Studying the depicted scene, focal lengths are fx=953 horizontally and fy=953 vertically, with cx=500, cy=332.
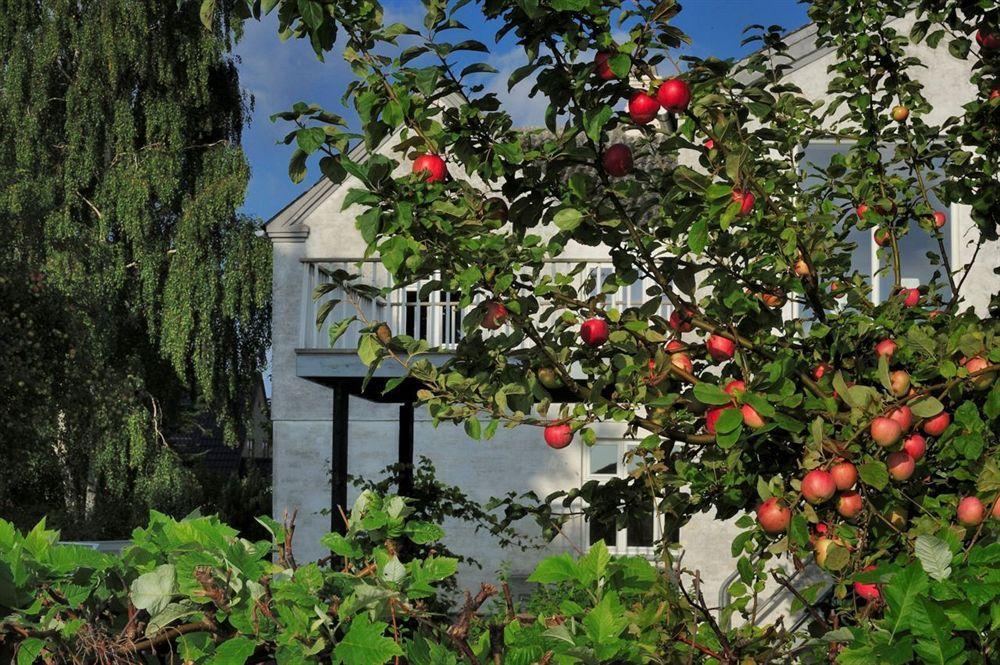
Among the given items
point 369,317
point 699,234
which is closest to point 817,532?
point 699,234

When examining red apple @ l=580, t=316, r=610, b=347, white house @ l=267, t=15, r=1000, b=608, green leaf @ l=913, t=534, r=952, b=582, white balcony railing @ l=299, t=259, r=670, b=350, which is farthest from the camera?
white house @ l=267, t=15, r=1000, b=608

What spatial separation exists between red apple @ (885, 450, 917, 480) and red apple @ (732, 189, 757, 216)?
26.9 inches

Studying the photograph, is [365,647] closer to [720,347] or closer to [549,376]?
[549,376]

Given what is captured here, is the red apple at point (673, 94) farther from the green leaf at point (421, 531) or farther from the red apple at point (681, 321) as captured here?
the green leaf at point (421, 531)

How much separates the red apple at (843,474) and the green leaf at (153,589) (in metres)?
1.44

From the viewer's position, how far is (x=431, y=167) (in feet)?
8.05

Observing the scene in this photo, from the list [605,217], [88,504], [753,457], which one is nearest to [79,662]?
[605,217]

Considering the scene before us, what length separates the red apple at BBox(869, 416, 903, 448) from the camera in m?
2.12

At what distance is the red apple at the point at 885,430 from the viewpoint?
83.4 inches

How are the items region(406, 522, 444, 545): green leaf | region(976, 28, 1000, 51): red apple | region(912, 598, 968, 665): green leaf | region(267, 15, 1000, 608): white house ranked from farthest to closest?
region(267, 15, 1000, 608): white house
region(976, 28, 1000, 51): red apple
region(406, 522, 444, 545): green leaf
region(912, 598, 968, 665): green leaf

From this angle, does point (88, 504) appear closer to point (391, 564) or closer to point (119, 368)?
point (119, 368)

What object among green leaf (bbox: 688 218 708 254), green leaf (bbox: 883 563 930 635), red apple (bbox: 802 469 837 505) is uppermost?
green leaf (bbox: 688 218 708 254)

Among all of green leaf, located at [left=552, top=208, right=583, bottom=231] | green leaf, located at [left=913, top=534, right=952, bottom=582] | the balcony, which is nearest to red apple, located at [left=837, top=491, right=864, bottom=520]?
Answer: green leaf, located at [left=913, top=534, right=952, bottom=582]

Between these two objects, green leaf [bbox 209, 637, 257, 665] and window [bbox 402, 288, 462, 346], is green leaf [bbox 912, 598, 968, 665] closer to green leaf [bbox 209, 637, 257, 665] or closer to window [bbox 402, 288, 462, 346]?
green leaf [bbox 209, 637, 257, 665]
